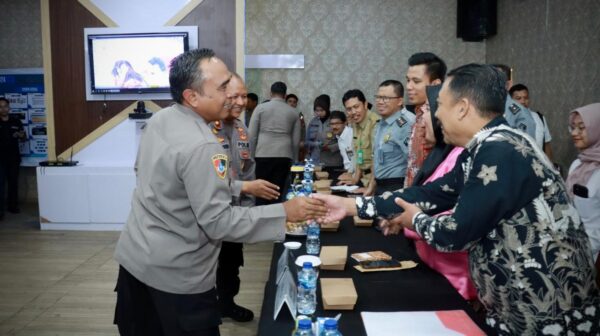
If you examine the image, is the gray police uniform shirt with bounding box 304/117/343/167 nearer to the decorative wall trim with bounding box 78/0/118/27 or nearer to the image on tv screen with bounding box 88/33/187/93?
the image on tv screen with bounding box 88/33/187/93

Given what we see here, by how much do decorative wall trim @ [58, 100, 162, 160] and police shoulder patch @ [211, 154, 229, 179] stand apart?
424 centimetres

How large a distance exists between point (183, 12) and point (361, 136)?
249 cm

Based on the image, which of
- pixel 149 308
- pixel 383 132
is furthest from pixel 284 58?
pixel 149 308

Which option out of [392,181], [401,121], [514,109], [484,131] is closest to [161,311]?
[484,131]

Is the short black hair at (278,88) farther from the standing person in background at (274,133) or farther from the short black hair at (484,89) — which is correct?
the short black hair at (484,89)

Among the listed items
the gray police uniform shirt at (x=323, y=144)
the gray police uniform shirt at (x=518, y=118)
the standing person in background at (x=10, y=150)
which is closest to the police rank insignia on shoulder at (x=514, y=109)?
the gray police uniform shirt at (x=518, y=118)

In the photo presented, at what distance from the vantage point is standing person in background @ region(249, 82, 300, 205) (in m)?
5.45

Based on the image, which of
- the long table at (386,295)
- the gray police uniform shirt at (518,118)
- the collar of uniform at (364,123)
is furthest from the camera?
the collar of uniform at (364,123)

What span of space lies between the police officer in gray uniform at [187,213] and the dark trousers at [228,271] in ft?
4.49

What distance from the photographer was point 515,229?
1224mm

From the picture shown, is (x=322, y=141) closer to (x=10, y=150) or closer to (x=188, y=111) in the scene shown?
(x=10, y=150)

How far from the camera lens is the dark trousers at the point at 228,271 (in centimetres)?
304

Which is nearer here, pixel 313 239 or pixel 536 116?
pixel 313 239

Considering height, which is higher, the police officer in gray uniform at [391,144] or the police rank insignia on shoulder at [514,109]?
the police rank insignia on shoulder at [514,109]
